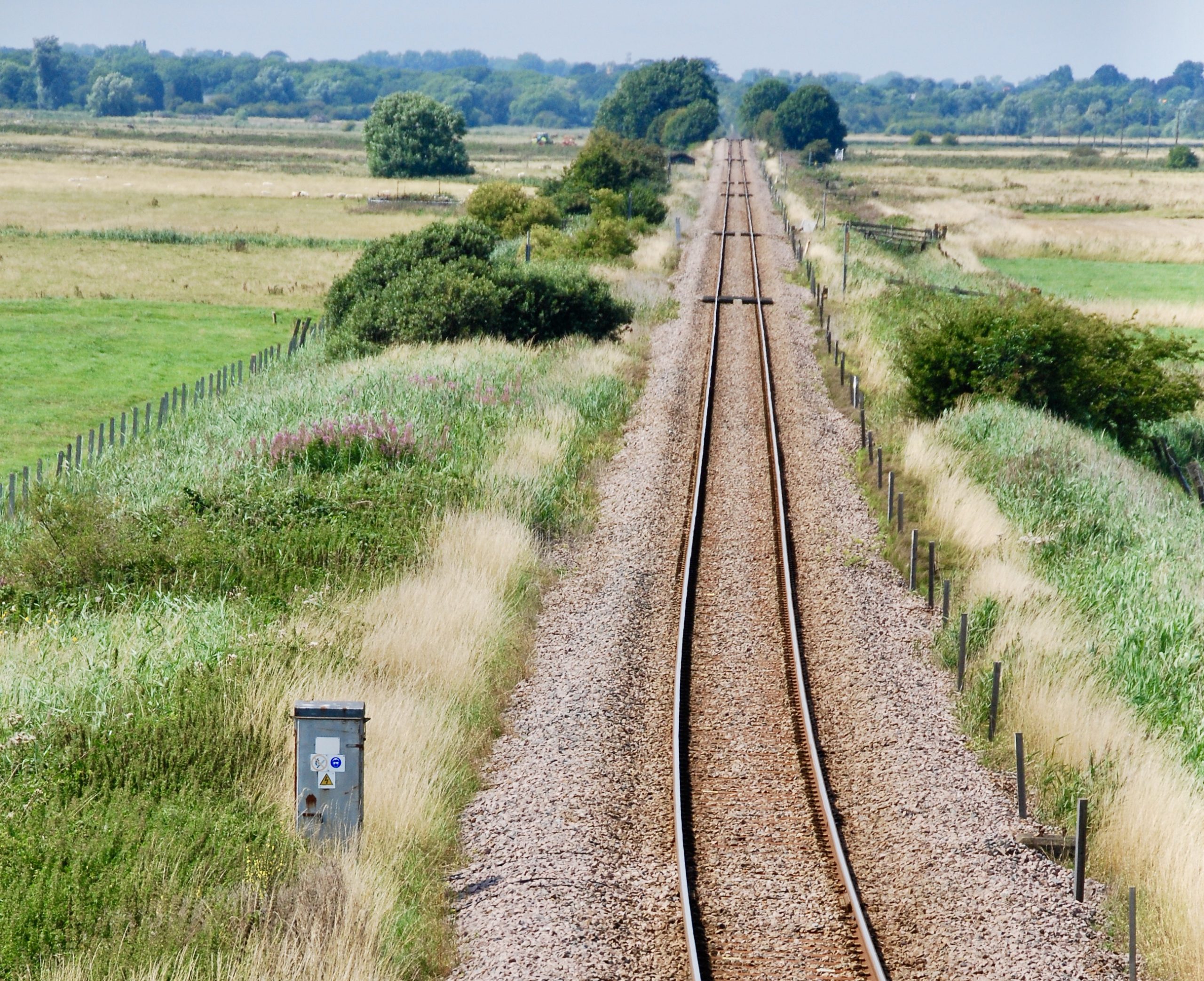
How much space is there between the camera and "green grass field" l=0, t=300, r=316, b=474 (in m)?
27.6

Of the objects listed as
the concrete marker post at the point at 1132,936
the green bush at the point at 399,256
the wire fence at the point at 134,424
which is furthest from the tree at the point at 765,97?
the concrete marker post at the point at 1132,936

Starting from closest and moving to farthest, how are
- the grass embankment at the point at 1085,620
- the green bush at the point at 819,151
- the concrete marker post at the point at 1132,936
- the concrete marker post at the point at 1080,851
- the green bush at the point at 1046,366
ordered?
the concrete marker post at the point at 1132,936
the concrete marker post at the point at 1080,851
the grass embankment at the point at 1085,620
the green bush at the point at 1046,366
the green bush at the point at 819,151

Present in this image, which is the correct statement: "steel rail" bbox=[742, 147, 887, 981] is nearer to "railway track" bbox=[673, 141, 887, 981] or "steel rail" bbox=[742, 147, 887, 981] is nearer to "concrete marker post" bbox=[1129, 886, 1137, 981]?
"railway track" bbox=[673, 141, 887, 981]

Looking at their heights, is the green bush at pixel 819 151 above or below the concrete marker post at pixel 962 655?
above

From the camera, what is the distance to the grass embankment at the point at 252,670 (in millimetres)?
7531

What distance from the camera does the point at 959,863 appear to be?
9.45m

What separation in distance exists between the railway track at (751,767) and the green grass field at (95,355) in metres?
14.3

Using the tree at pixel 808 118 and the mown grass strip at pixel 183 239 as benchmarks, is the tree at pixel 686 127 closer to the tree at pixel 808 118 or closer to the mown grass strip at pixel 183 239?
the tree at pixel 808 118

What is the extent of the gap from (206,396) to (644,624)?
15.9m

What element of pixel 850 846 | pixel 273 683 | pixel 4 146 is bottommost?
pixel 850 846

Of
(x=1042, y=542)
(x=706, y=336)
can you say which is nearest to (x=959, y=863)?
(x=1042, y=542)

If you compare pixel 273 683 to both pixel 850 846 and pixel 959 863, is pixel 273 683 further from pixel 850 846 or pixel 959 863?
pixel 959 863

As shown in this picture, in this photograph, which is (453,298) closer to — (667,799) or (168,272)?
(667,799)

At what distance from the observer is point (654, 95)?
15075 centimetres
